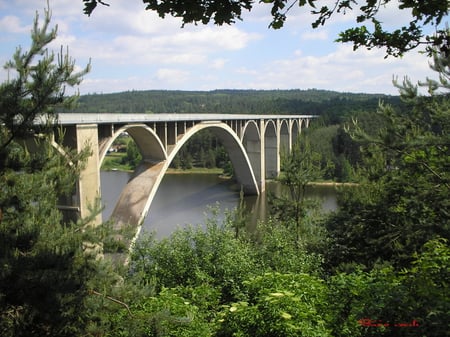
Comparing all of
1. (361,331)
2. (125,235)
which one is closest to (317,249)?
(125,235)

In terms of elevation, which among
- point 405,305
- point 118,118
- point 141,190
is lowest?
point 141,190

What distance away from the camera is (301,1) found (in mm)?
2246

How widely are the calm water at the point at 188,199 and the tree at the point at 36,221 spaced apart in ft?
43.0

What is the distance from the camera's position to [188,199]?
29.9 metres

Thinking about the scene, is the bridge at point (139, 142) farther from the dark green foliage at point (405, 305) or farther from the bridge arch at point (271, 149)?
the bridge arch at point (271, 149)

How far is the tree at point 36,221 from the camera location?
456cm

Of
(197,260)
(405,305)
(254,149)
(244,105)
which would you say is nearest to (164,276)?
(197,260)

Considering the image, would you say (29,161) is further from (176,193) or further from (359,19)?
(176,193)

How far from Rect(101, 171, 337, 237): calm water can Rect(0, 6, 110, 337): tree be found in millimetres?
13121

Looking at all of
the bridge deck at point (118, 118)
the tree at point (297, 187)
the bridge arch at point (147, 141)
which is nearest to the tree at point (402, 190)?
the tree at point (297, 187)

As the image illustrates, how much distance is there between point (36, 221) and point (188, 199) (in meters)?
24.9

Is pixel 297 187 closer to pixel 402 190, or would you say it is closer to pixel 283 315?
pixel 402 190

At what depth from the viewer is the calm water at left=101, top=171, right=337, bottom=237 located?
74.5ft

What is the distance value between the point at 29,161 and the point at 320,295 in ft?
12.4
